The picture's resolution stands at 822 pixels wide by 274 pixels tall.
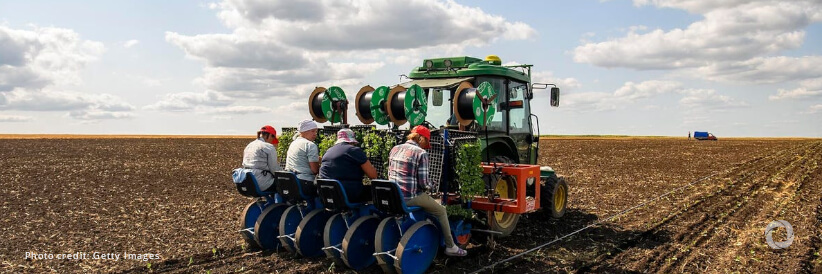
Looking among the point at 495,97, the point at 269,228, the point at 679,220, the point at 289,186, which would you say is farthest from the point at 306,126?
the point at 679,220

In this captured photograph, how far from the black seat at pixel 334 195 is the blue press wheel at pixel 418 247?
0.84 m

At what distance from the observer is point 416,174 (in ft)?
24.0

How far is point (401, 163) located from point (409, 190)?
339 mm

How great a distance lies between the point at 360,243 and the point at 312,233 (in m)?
0.93

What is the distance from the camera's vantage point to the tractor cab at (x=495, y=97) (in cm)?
1030

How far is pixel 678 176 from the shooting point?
786 inches

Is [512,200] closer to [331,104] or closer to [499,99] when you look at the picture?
[499,99]

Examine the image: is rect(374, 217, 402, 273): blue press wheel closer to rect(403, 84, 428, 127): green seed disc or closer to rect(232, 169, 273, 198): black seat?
rect(403, 84, 428, 127): green seed disc

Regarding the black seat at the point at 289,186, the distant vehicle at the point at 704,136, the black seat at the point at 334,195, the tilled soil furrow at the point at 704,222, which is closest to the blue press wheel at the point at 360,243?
the black seat at the point at 334,195

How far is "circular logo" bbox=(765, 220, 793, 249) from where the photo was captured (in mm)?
9109

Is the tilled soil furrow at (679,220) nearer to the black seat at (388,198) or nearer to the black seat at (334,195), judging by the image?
the black seat at (388,198)

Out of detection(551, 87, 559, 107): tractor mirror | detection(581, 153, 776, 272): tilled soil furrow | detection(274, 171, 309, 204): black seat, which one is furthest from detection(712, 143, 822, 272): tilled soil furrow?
detection(274, 171, 309, 204): black seat

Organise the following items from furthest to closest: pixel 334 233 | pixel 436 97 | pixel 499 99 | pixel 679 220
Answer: pixel 679 220 < pixel 499 99 < pixel 436 97 < pixel 334 233

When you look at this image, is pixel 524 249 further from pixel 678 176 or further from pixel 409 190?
pixel 678 176
